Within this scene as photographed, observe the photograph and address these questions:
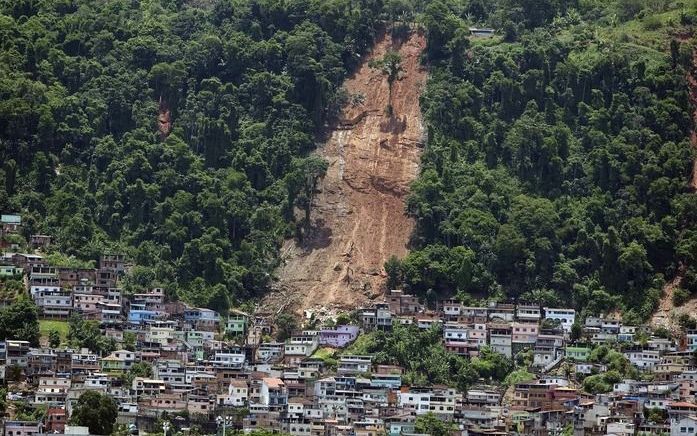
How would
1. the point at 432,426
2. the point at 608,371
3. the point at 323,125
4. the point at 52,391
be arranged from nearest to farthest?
the point at 432,426 → the point at 52,391 → the point at 608,371 → the point at 323,125

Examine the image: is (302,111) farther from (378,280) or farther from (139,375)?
(139,375)

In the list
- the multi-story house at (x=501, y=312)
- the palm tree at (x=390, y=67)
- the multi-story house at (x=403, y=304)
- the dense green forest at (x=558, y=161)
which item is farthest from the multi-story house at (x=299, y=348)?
the palm tree at (x=390, y=67)

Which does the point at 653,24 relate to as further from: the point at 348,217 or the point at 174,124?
the point at 174,124

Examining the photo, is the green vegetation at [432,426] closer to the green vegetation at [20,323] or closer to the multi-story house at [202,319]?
the multi-story house at [202,319]

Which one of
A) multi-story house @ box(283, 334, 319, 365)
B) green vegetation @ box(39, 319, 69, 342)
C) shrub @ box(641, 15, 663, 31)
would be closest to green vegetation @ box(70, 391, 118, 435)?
green vegetation @ box(39, 319, 69, 342)

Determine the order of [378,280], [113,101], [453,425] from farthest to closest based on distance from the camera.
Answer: [113,101]
[378,280]
[453,425]

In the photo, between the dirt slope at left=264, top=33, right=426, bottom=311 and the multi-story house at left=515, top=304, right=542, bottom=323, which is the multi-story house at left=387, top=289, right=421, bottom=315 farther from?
the multi-story house at left=515, top=304, right=542, bottom=323

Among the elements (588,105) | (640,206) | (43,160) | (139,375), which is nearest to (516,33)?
(588,105)

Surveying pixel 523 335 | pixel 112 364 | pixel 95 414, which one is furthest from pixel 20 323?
pixel 523 335
